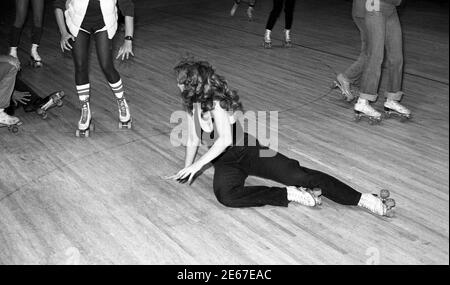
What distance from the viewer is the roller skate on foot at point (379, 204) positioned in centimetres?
260

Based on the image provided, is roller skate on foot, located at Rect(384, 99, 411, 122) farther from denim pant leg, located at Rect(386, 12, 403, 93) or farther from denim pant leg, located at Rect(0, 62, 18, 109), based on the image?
denim pant leg, located at Rect(0, 62, 18, 109)

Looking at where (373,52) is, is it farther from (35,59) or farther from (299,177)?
(35,59)

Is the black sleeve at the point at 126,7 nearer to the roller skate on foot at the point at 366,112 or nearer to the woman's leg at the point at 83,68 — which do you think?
the woman's leg at the point at 83,68

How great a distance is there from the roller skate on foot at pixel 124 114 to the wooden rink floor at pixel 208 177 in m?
0.07

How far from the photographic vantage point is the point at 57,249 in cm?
231

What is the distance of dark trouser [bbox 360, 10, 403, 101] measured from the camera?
12.0 ft

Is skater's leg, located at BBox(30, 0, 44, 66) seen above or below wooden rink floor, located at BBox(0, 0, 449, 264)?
above

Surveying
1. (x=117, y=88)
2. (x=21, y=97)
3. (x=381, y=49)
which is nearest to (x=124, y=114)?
(x=117, y=88)

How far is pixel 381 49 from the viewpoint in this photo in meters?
3.72

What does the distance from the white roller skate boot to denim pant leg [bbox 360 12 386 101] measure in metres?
1.78

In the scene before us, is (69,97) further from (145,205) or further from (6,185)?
(145,205)

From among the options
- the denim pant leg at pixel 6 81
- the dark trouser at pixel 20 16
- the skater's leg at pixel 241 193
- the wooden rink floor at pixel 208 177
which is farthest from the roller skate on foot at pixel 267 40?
the skater's leg at pixel 241 193

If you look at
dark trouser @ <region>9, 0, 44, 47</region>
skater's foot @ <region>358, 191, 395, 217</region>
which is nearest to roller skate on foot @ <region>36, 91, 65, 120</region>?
dark trouser @ <region>9, 0, 44, 47</region>
